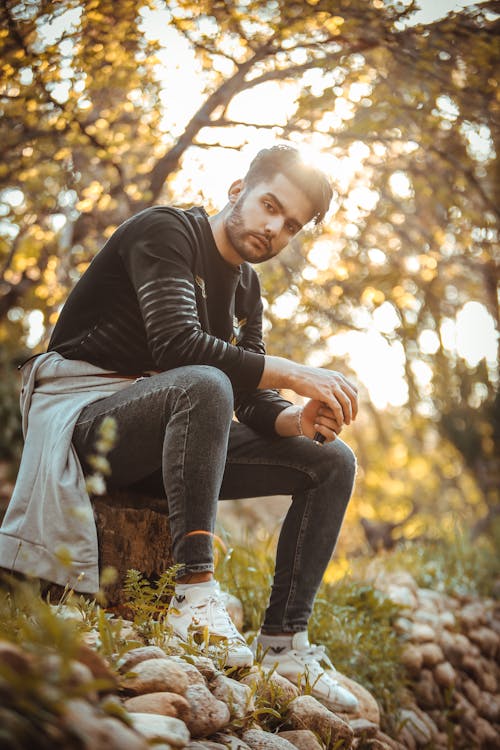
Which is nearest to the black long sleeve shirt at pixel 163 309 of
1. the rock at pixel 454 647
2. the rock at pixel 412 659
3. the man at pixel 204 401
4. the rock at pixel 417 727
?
the man at pixel 204 401

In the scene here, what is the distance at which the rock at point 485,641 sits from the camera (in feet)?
13.2

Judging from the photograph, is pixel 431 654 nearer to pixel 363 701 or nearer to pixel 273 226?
pixel 363 701

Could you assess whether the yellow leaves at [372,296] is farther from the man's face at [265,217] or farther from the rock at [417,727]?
the rock at [417,727]

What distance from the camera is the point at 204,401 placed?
5.73 feet

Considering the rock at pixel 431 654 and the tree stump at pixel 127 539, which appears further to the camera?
the rock at pixel 431 654

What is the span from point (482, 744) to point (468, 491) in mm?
15734

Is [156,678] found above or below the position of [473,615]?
above

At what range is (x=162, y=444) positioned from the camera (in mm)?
1846

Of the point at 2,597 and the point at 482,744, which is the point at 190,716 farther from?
the point at 482,744

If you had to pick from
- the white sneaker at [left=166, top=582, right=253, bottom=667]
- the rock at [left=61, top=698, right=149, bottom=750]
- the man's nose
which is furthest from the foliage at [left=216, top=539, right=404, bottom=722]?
the rock at [left=61, top=698, right=149, bottom=750]

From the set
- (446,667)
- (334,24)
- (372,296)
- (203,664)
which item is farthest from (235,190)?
(446,667)

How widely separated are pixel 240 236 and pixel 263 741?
1560 mm

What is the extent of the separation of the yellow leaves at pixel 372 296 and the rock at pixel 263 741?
3479 mm

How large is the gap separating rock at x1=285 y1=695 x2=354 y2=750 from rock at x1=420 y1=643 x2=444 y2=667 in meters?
1.74
